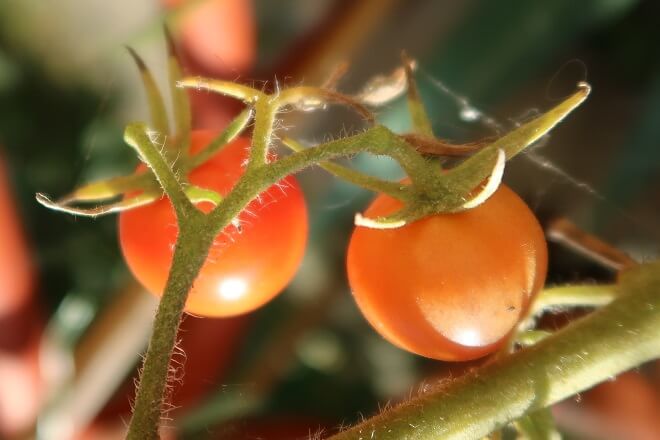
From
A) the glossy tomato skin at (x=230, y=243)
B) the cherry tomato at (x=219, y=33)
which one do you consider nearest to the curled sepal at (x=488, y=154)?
the glossy tomato skin at (x=230, y=243)

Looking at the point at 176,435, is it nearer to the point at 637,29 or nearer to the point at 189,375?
the point at 189,375

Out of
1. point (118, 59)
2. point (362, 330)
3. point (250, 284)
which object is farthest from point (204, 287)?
point (118, 59)

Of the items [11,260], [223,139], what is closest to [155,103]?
[223,139]

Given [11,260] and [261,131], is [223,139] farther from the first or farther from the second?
[11,260]

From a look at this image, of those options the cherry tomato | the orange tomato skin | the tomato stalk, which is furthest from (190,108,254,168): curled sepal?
the orange tomato skin

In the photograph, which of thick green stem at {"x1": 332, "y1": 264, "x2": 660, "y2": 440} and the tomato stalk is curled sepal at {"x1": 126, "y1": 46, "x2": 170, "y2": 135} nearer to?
the tomato stalk

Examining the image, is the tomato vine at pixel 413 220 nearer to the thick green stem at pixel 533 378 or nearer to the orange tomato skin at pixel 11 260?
the thick green stem at pixel 533 378
